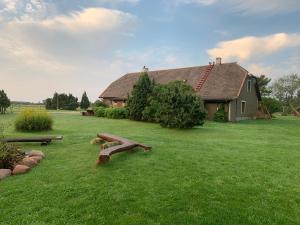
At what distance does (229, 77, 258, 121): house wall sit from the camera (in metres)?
25.8

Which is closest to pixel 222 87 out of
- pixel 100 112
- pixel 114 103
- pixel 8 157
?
pixel 100 112

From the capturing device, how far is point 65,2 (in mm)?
13719

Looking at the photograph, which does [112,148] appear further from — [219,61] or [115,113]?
[219,61]

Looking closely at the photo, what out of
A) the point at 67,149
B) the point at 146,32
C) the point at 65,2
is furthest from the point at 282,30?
the point at 67,149

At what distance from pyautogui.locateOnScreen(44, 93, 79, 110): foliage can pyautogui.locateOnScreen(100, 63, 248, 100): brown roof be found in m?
15.2

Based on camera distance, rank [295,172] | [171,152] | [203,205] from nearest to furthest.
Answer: [203,205]
[295,172]
[171,152]

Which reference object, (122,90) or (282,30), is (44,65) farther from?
(282,30)

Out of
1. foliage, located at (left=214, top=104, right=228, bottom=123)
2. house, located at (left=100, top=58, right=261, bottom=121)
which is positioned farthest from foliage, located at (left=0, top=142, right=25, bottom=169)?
house, located at (left=100, top=58, right=261, bottom=121)

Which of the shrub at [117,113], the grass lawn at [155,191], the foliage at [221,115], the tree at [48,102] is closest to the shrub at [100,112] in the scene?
the shrub at [117,113]

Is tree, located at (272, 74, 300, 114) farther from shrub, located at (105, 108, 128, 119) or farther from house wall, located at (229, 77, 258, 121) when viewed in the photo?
shrub, located at (105, 108, 128, 119)

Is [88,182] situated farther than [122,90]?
No

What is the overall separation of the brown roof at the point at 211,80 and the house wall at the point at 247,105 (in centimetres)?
114

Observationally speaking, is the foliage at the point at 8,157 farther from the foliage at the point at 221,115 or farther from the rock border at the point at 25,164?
the foliage at the point at 221,115

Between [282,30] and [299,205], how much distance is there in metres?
18.4
